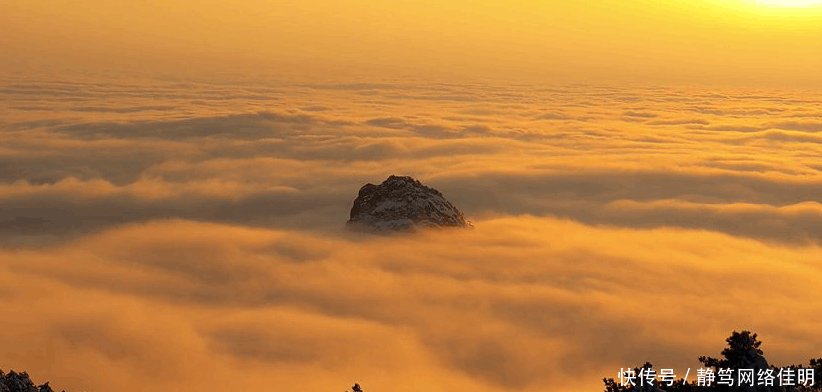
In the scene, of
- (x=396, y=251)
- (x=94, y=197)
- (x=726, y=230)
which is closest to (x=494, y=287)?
(x=396, y=251)

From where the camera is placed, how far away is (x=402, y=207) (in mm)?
42219

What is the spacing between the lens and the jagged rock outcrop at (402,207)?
4125cm

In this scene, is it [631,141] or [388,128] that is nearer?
[631,141]

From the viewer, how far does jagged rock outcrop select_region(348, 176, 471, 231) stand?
4125 cm

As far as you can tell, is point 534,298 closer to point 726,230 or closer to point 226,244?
point 226,244

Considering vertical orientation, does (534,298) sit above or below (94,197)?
below

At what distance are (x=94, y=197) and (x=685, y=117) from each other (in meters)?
124

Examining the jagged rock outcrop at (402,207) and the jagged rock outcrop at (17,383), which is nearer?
the jagged rock outcrop at (17,383)

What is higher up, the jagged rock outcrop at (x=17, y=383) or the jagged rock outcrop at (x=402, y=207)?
the jagged rock outcrop at (x=402, y=207)

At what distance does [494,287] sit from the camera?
36281 mm

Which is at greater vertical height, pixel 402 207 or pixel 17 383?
pixel 402 207

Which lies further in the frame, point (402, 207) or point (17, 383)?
point (402, 207)

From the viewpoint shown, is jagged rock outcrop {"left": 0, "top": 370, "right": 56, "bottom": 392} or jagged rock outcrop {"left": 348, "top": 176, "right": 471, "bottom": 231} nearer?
jagged rock outcrop {"left": 0, "top": 370, "right": 56, "bottom": 392}

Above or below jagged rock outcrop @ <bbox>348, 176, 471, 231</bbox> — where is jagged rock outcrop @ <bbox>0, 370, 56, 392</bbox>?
below
